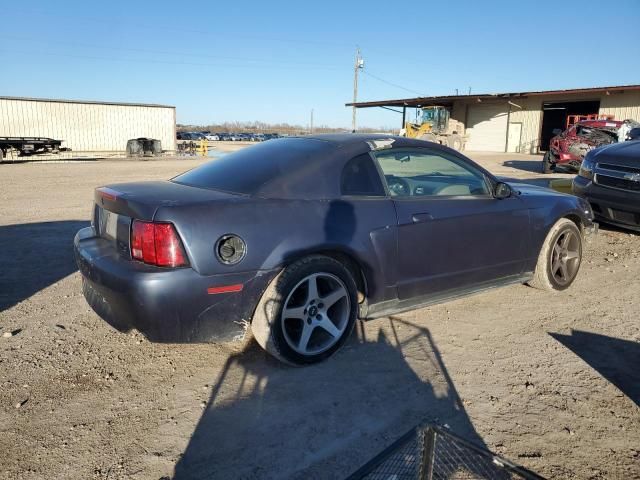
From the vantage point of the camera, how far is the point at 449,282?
3984mm

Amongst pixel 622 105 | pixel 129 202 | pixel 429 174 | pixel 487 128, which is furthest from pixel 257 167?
pixel 487 128

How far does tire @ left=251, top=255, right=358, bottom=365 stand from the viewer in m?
3.17

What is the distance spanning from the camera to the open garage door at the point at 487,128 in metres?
38.4

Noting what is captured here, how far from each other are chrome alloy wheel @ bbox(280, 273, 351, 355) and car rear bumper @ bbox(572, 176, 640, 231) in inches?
190

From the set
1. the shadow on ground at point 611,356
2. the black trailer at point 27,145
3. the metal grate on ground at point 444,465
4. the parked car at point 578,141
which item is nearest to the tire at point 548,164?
the parked car at point 578,141

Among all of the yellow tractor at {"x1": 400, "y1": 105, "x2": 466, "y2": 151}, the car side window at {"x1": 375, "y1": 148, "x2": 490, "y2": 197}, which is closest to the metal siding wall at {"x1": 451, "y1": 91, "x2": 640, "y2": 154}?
the yellow tractor at {"x1": 400, "y1": 105, "x2": 466, "y2": 151}

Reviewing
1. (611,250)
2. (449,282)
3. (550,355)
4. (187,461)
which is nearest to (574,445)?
(550,355)

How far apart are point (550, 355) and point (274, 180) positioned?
2227mm

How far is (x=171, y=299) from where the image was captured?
2.89m

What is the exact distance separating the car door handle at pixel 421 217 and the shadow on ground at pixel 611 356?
1.32 meters

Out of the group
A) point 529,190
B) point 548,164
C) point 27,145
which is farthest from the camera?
point 27,145

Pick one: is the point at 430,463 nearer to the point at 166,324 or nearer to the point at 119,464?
the point at 119,464

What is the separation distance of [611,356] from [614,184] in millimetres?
3992

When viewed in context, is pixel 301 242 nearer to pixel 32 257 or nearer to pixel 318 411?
pixel 318 411
